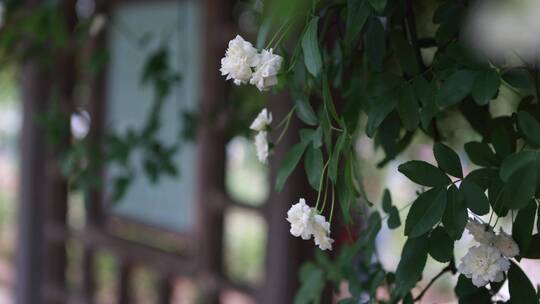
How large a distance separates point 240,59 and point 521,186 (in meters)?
0.28

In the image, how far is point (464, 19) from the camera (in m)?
0.81

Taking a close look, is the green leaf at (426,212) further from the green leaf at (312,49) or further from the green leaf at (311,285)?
the green leaf at (311,285)

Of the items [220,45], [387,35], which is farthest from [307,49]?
[220,45]

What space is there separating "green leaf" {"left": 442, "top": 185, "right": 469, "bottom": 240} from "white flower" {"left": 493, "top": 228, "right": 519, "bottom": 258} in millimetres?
41

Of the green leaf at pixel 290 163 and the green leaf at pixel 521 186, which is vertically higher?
the green leaf at pixel 521 186

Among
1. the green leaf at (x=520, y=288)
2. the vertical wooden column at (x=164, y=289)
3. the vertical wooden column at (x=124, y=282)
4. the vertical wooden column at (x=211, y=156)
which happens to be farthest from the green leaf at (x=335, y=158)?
the vertical wooden column at (x=124, y=282)

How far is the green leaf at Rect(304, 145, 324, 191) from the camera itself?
0.74m

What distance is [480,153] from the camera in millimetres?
745

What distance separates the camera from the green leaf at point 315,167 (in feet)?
2.44

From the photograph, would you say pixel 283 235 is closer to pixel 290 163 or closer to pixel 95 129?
Answer: pixel 290 163

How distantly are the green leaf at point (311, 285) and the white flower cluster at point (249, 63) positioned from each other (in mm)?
445

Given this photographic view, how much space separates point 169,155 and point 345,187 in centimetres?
96

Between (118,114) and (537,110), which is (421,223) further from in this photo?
(118,114)

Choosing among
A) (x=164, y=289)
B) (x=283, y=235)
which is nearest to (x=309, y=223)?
(x=283, y=235)
